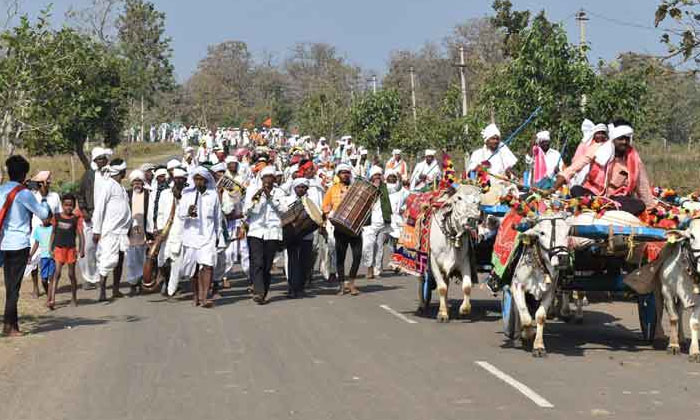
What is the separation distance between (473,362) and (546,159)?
20.6ft

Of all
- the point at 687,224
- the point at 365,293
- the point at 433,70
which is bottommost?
the point at 365,293

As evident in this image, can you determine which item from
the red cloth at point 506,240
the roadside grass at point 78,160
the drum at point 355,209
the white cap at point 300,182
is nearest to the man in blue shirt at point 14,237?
the white cap at point 300,182

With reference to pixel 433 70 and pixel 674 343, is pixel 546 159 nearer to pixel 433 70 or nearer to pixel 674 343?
pixel 674 343

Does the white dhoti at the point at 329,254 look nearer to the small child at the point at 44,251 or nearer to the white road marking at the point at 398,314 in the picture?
the white road marking at the point at 398,314

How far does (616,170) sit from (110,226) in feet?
27.1

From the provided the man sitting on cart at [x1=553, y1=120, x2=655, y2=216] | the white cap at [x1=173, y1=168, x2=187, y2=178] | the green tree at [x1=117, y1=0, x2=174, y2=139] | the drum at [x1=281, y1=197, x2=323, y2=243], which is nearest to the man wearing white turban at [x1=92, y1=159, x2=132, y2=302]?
the white cap at [x1=173, y1=168, x2=187, y2=178]

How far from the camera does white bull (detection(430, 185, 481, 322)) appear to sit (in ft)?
45.0

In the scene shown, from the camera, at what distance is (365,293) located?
59.1ft

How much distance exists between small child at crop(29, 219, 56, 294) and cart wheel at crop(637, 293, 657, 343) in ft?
27.2

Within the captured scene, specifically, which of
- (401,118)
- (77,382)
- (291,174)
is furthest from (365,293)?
(401,118)

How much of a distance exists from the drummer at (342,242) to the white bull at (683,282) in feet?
22.3

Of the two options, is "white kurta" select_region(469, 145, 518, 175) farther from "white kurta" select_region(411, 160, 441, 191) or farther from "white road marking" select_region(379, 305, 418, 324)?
"white kurta" select_region(411, 160, 441, 191)

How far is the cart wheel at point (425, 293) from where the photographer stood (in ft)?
48.9

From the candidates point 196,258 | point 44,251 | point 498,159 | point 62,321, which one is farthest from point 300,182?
point 62,321
